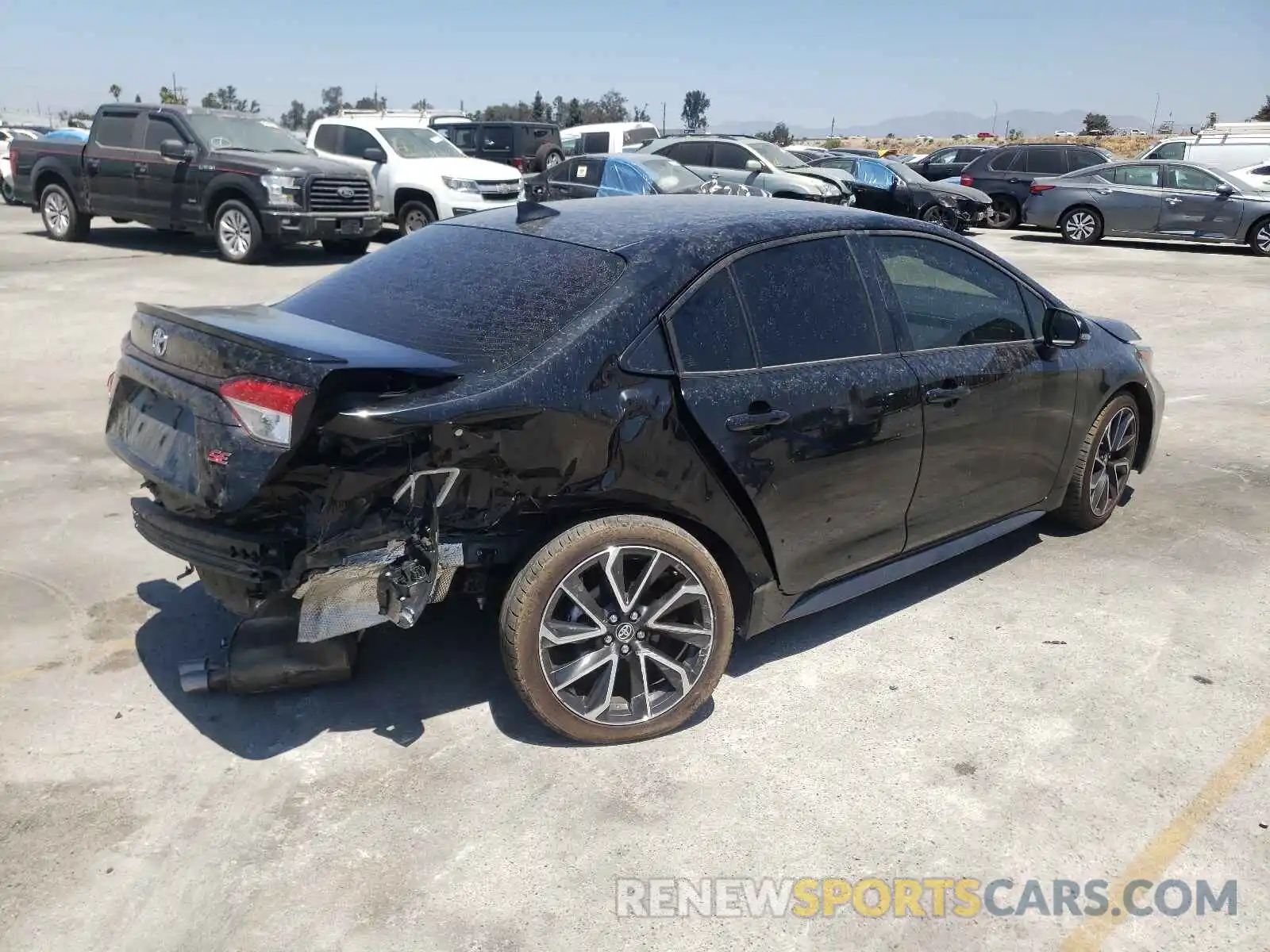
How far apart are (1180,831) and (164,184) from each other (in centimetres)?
1459

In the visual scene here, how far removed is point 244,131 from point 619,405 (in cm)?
1344

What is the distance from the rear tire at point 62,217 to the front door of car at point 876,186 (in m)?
13.2

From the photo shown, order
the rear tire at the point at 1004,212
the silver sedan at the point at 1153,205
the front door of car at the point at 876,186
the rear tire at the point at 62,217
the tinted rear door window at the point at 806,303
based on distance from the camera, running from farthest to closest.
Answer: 1. the rear tire at the point at 1004,212
2. the front door of car at the point at 876,186
3. the silver sedan at the point at 1153,205
4. the rear tire at the point at 62,217
5. the tinted rear door window at the point at 806,303

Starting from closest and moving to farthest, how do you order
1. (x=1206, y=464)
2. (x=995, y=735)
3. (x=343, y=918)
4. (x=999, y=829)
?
(x=343, y=918) < (x=999, y=829) < (x=995, y=735) < (x=1206, y=464)

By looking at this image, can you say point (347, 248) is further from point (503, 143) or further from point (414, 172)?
point (503, 143)

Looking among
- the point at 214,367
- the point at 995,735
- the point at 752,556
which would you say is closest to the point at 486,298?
the point at 214,367

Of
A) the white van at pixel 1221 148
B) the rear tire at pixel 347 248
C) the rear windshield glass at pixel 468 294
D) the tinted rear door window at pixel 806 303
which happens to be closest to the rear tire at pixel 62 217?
the rear tire at pixel 347 248

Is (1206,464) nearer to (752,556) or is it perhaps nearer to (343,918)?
(752,556)

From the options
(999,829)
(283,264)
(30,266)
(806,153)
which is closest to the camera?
(999,829)

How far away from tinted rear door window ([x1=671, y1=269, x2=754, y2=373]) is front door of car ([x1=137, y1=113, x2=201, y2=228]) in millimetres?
12379

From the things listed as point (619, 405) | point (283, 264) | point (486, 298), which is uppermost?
point (486, 298)

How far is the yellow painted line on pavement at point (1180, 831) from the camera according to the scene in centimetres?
279

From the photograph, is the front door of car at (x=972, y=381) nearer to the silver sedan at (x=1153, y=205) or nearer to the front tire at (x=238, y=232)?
the front tire at (x=238, y=232)

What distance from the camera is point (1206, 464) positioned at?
681cm
